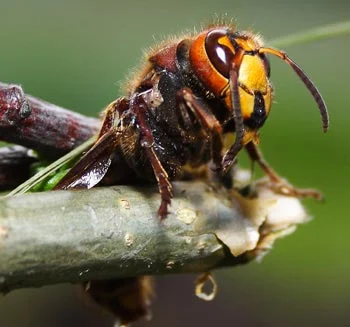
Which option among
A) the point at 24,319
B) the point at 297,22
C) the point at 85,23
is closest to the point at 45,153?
the point at 24,319

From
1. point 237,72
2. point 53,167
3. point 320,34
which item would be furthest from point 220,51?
point 53,167

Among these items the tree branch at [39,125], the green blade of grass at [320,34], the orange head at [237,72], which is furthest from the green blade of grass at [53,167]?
the green blade of grass at [320,34]

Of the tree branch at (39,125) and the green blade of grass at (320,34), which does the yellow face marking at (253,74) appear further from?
the tree branch at (39,125)

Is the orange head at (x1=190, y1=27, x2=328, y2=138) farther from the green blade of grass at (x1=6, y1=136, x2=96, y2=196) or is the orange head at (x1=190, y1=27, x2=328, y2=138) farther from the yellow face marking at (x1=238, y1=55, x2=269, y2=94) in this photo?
the green blade of grass at (x1=6, y1=136, x2=96, y2=196)

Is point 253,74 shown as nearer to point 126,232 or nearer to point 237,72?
point 237,72

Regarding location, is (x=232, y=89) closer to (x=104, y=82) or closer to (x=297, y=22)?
(x=104, y=82)

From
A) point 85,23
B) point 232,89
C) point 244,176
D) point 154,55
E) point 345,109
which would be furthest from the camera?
point 85,23
